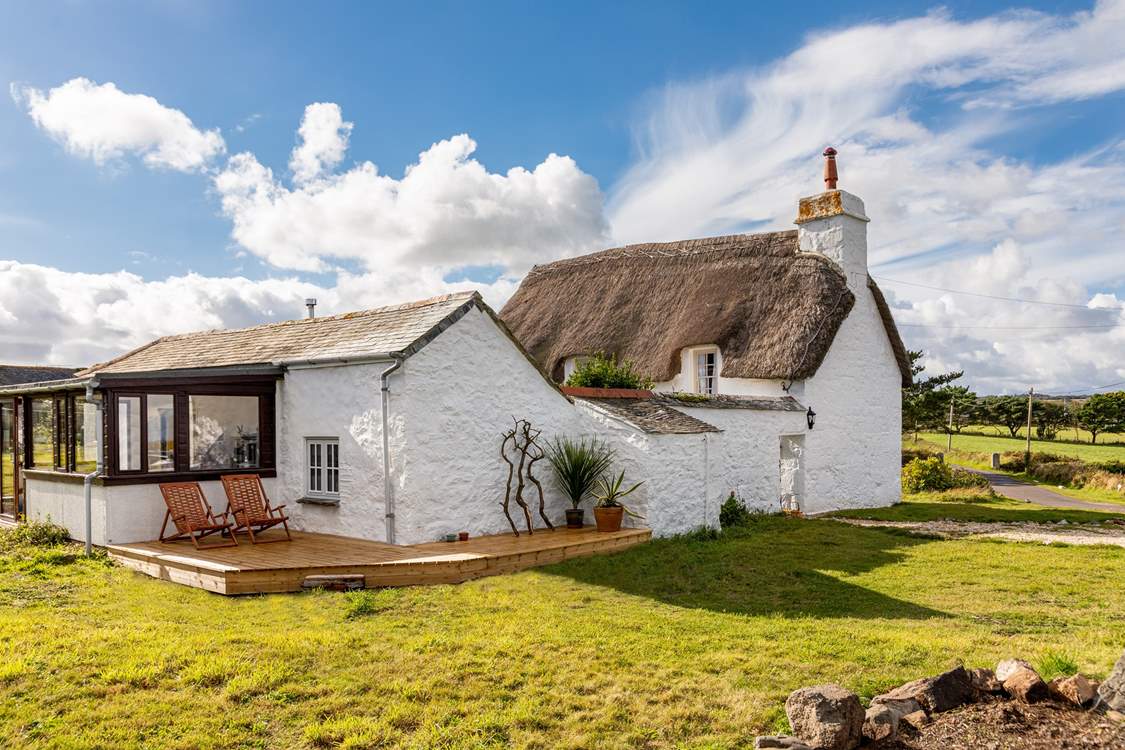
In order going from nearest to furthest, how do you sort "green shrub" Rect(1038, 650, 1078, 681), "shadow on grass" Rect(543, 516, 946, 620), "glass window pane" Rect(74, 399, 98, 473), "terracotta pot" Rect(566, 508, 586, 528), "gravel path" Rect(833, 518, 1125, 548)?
"green shrub" Rect(1038, 650, 1078, 681), "shadow on grass" Rect(543, 516, 946, 620), "glass window pane" Rect(74, 399, 98, 473), "terracotta pot" Rect(566, 508, 586, 528), "gravel path" Rect(833, 518, 1125, 548)

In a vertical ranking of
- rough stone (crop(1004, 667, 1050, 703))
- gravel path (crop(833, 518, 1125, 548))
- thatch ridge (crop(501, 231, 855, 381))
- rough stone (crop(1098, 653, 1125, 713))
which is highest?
thatch ridge (crop(501, 231, 855, 381))

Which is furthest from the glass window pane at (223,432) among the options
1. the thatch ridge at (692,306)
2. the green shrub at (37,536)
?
the thatch ridge at (692,306)

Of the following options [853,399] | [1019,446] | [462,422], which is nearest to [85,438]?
[462,422]

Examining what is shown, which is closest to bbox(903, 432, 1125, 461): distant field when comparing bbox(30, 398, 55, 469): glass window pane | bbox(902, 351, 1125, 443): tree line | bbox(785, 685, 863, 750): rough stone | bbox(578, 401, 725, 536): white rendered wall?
bbox(902, 351, 1125, 443): tree line

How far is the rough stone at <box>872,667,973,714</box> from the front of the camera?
4.80 meters

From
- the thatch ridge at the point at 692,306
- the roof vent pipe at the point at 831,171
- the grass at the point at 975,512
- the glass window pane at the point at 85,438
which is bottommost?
the grass at the point at 975,512

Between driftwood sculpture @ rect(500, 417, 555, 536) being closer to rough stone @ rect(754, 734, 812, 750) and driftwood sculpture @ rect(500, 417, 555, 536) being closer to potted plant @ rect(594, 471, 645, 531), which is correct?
potted plant @ rect(594, 471, 645, 531)

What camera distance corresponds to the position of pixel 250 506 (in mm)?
11016

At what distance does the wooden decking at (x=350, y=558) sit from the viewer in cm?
880

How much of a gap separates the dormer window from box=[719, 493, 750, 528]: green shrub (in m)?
5.23

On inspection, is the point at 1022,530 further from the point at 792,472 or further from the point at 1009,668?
the point at 1009,668

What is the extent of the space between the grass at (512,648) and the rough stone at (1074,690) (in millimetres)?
1019

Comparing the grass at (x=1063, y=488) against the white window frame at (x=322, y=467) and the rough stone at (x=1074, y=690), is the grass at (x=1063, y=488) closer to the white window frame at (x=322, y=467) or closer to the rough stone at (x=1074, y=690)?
the rough stone at (x=1074, y=690)

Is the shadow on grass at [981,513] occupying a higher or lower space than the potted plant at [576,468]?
lower
